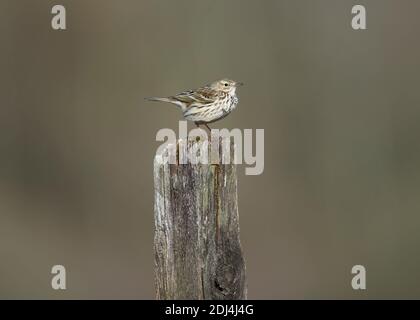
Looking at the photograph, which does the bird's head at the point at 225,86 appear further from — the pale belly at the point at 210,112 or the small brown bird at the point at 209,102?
the pale belly at the point at 210,112

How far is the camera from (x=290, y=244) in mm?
12945

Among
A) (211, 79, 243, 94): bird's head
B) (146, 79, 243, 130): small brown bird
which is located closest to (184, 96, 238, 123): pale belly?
(146, 79, 243, 130): small brown bird

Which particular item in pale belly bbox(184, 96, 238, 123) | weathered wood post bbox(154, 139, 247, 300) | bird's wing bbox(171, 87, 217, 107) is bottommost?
weathered wood post bbox(154, 139, 247, 300)

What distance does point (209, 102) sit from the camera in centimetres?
862

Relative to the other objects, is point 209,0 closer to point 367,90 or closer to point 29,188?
point 367,90

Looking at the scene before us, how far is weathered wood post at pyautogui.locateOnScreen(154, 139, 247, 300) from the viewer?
5176 mm

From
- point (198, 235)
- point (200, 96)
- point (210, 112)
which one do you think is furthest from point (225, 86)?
point (198, 235)

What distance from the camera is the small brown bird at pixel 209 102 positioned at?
28.0 ft

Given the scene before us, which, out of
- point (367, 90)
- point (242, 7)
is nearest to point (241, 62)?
point (242, 7)

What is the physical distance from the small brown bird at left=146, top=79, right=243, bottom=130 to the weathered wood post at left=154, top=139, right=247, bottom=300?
10.6 feet

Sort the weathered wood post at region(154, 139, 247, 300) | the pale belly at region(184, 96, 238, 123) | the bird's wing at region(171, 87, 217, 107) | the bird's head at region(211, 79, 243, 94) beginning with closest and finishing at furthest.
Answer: the weathered wood post at region(154, 139, 247, 300) < the pale belly at region(184, 96, 238, 123) < the bird's wing at region(171, 87, 217, 107) < the bird's head at region(211, 79, 243, 94)

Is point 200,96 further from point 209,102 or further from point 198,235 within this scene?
point 198,235

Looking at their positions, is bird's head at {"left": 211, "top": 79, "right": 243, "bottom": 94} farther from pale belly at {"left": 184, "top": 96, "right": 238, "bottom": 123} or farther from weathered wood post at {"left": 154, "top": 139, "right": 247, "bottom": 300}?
weathered wood post at {"left": 154, "top": 139, "right": 247, "bottom": 300}

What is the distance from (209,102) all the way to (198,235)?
3575 millimetres
